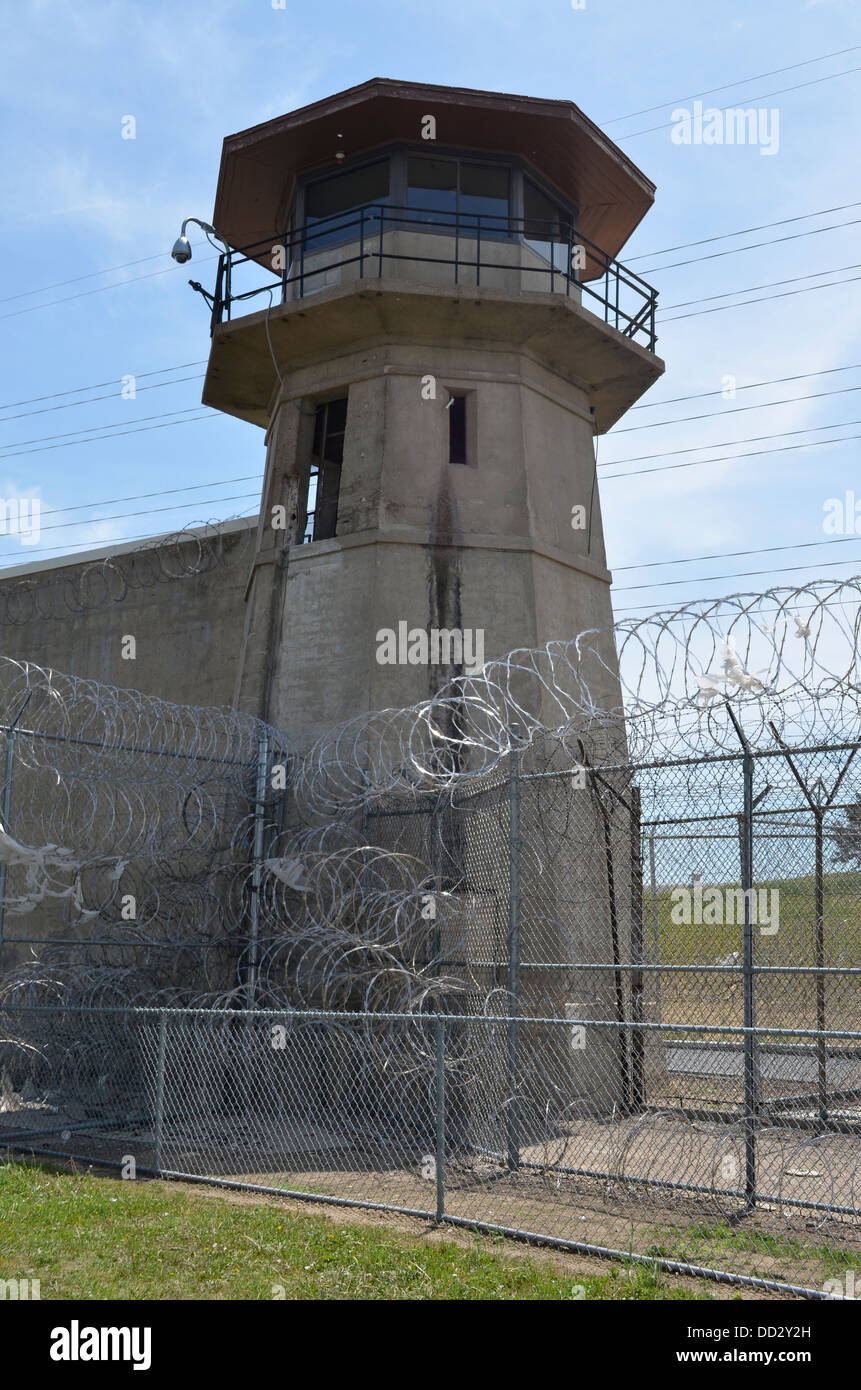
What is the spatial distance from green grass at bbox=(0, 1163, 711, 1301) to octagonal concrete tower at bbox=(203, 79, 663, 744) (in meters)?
6.76

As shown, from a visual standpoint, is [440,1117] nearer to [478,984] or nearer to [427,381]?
[478,984]

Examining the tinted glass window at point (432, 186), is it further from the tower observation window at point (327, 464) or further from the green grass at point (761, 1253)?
the green grass at point (761, 1253)

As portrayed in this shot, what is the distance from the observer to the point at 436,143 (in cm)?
1496

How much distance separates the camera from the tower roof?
14.2 meters

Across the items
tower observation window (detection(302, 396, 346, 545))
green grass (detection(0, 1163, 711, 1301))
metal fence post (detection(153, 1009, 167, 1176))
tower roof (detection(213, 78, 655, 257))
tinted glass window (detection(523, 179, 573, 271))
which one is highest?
tower roof (detection(213, 78, 655, 257))

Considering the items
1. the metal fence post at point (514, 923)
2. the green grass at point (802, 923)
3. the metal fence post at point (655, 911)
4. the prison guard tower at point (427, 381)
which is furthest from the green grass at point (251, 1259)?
the prison guard tower at point (427, 381)

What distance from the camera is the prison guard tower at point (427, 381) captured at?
1396 cm

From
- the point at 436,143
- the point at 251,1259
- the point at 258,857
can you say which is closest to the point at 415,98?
the point at 436,143

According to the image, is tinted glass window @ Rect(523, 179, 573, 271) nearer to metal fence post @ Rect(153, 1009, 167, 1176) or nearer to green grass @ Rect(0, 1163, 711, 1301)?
metal fence post @ Rect(153, 1009, 167, 1176)

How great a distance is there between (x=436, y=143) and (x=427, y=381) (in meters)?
2.98

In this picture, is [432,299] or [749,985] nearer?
[749,985]

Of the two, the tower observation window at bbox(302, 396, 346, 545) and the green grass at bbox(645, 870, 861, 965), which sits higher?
the tower observation window at bbox(302, 396, 346, 545)

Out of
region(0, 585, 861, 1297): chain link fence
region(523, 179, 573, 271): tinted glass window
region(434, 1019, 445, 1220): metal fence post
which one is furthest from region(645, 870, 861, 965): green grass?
region(523, 179, 573, 271): tinted glass window

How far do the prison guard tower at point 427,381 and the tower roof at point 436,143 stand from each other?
1.1 inches
